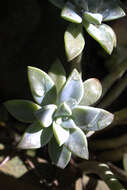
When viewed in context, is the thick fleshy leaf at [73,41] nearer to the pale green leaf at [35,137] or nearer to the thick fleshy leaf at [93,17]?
the thick fleshy leaf at [93,17]

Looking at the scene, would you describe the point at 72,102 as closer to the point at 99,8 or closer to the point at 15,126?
the point at 99,8

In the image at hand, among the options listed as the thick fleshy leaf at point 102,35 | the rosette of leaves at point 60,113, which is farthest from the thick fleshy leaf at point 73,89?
the thick fleshy leaf at point 102,35

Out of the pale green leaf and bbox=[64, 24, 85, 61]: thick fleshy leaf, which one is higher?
bbox=[64, 24, 85, 61]: thick fleshy leaf

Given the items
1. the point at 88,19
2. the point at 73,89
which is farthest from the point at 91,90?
the point at 88,19

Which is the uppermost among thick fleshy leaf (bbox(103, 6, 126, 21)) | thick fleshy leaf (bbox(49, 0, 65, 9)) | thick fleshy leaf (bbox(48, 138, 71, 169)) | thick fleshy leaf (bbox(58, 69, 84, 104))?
thick fleshy leaf (bbox(49, 0, 65, 9))

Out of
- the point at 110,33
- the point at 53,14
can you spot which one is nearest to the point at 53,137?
the point at 110,33

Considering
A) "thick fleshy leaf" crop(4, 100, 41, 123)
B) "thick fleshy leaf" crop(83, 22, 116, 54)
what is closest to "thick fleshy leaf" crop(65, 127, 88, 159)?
"thick fleshy leaf" crop(4, 100, 41, 123)

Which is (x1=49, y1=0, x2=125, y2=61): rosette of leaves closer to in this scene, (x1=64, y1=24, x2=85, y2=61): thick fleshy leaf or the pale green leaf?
(x1=64, y1=24, x2=85, y2=61): thick fleshy leaf
